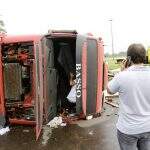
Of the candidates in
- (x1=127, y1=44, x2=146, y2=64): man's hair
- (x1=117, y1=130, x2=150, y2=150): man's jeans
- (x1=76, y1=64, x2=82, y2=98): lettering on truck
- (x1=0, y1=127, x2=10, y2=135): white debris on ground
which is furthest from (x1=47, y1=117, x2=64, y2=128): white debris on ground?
(x1=127, y1=44, x2=146, y2=64): man's hair

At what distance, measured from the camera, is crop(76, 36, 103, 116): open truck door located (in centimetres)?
892

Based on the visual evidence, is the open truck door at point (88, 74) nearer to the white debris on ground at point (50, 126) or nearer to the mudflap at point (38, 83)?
the white debris on ground at point (50, 126)

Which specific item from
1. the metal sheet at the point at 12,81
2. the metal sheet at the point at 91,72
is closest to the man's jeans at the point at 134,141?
the metal sheet at the point at 91,72

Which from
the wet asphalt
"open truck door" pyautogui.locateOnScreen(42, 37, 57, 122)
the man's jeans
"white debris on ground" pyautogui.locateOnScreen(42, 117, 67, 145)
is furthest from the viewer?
"open truck door" pyautogui.locateOnScreen(42, 37, 57, 122)

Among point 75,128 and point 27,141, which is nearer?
point 27,141

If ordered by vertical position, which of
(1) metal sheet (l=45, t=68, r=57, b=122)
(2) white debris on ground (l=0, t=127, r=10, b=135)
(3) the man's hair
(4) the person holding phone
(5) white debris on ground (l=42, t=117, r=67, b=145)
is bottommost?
(2) white debris on ground (l=0, t=127, r=10, b=135)

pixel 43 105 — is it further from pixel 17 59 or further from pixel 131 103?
pixel 131 103

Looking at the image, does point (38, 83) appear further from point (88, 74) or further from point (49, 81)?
point (88, 74)

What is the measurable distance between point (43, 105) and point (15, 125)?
1.04m

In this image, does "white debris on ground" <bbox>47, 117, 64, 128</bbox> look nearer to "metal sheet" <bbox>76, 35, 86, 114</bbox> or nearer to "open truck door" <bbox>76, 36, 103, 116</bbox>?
"open truck door" <bbox>76, 36, 103, 116</bbox>

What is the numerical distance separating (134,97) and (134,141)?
44cm

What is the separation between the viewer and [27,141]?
8.01m

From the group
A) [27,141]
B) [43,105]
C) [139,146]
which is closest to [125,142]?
[139,146]

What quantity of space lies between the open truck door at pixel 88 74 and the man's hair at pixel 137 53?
4905 millimetres
